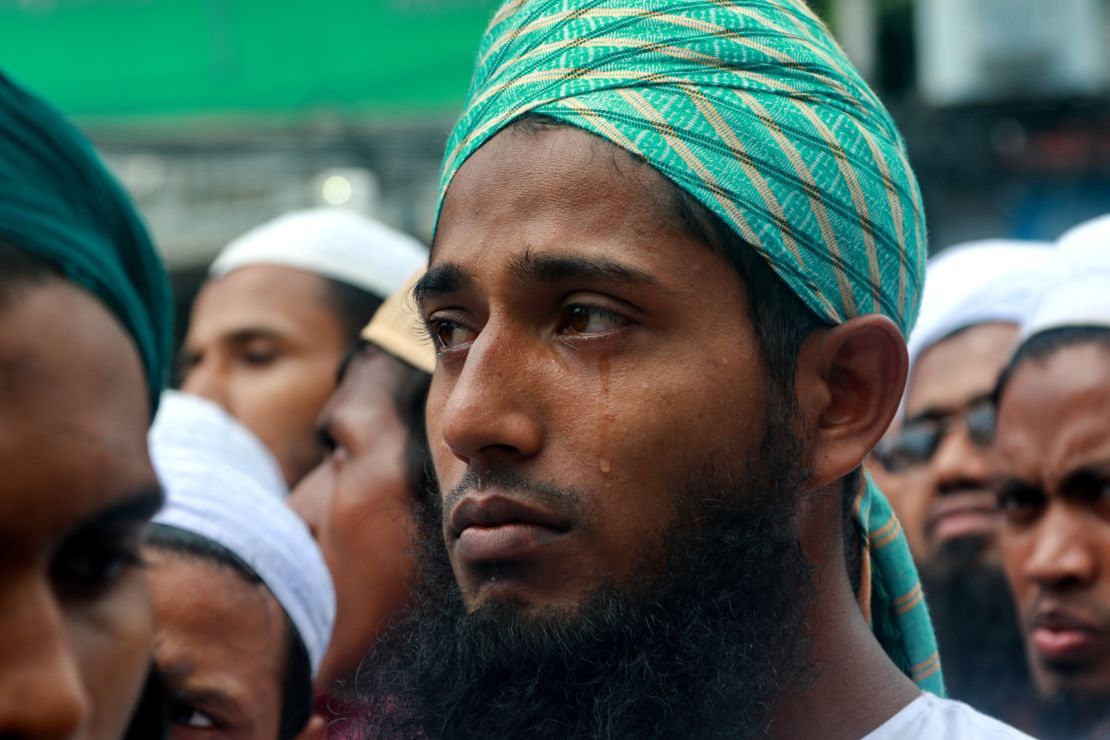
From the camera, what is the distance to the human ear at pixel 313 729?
11.6 ft

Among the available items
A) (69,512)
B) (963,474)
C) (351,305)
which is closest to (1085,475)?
(963,474)

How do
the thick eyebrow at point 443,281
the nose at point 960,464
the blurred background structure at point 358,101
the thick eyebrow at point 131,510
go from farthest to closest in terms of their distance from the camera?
the blurred background structure at point 358,101, the nose at point 960,464, the thick eyebrow at point 443,281, the thick eyebrow at point 131,510

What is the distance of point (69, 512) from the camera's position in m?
1.71

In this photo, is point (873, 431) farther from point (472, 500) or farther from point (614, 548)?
point (472, 500)

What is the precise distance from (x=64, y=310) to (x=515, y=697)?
111 cm

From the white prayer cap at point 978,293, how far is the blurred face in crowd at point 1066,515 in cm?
109

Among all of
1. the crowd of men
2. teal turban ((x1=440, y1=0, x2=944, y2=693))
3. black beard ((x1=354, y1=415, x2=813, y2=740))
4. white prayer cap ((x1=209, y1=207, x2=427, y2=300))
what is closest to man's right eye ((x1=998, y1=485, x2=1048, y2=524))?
the crowd of men

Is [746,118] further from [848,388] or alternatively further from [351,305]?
[351,305]

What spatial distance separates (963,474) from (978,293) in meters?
0.78

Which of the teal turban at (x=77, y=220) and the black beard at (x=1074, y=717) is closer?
the teal turban at (x=77, y=220)

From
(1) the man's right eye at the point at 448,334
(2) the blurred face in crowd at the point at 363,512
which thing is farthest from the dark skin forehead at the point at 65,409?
(2) the blurred face in crowd at the point at 363,512

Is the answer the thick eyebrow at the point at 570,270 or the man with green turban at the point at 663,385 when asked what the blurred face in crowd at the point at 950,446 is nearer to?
the man with green turban at the point at 663,385

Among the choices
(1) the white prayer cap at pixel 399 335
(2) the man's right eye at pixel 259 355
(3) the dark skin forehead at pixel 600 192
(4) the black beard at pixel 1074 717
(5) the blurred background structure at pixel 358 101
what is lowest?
(5) the blurred background structure at pixel 358 101

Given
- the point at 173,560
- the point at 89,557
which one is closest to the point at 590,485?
the point at 89,557
